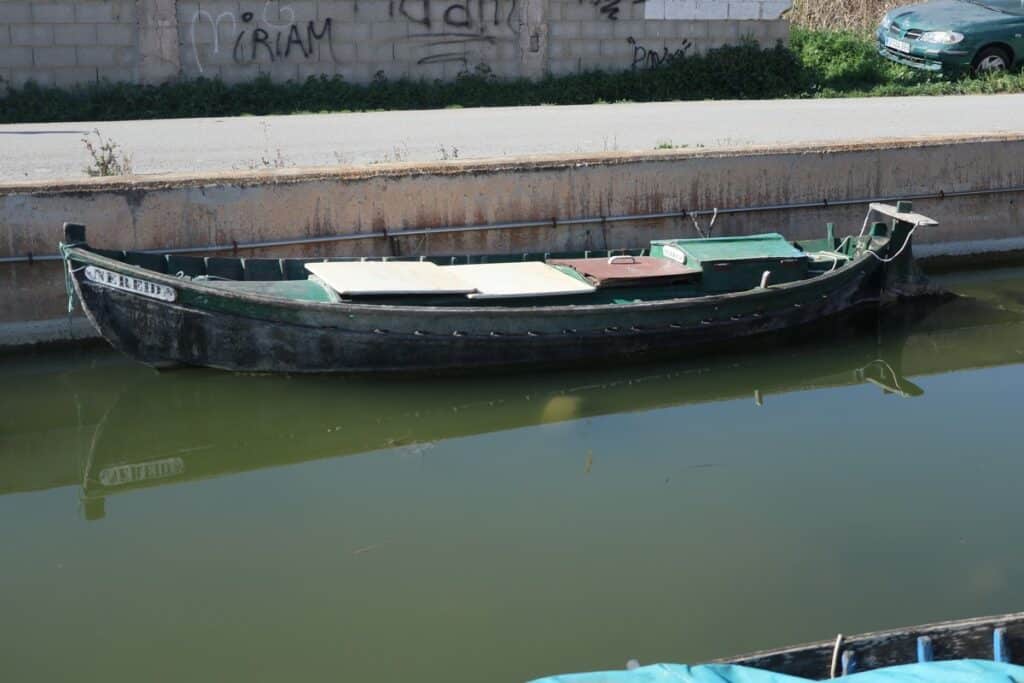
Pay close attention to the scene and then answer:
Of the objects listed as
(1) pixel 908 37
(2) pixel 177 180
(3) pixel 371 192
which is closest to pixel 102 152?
(2) pixel 177 180

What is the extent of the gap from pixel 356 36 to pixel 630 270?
345 inches

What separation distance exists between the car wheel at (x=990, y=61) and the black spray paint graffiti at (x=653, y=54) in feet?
16.5

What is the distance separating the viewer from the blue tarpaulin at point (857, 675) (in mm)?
5254

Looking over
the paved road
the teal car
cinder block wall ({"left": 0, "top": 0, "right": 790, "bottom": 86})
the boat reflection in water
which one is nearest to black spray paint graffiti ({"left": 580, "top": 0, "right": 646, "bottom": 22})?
cinder block wall ({"left": 0, "top": 0, "right": 790, "bottom": 86})

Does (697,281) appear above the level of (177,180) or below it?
below

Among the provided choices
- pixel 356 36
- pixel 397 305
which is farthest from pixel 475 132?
pixel 397 305

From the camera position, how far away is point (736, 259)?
12414 mm

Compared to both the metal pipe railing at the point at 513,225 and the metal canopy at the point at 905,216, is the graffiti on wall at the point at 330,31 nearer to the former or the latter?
the metal pipe railing at the point at 513,225

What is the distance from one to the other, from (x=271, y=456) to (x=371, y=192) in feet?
11.6

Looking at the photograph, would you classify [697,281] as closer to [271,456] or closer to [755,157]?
[755,157]

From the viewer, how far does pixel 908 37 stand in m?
22.0

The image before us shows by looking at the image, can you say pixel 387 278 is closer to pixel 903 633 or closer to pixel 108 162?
pixel 108 162

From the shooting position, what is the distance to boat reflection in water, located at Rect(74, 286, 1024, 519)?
1031cm

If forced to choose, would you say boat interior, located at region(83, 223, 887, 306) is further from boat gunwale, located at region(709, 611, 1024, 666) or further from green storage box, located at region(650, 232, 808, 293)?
boat gunwale, located at region(709, 611, 1024, 666)
